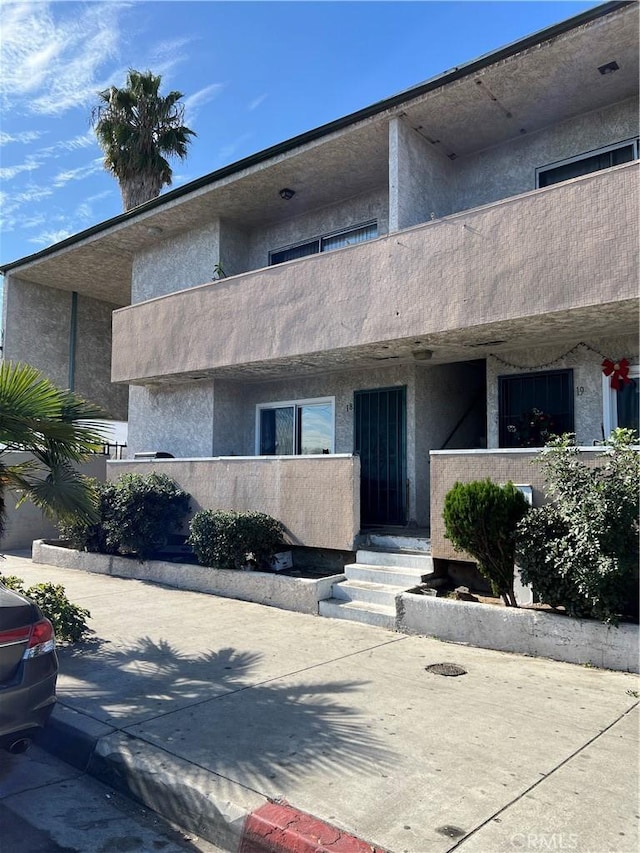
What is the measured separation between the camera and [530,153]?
32.9 ft

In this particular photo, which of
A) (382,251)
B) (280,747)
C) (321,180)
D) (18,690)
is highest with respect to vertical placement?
(321,180)

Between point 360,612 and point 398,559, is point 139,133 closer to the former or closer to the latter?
point 398,559

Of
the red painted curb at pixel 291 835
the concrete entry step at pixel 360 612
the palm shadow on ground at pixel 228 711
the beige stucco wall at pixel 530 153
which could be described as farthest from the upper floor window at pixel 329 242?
the red painted curb at pixel 291 835

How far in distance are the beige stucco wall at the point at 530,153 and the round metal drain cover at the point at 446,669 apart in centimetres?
731

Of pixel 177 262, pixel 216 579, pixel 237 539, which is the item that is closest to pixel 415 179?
pixel 237 539

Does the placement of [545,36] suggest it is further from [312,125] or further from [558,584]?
[558,584]

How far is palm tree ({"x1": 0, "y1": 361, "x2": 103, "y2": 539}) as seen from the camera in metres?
6.39

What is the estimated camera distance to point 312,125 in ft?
33.8

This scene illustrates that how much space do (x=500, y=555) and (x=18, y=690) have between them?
4.86 metres

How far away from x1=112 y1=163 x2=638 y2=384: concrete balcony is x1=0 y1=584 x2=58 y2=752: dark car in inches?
240

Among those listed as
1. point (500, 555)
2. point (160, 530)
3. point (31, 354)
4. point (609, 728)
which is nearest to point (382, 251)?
point (500, 555)

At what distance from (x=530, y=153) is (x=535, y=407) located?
3982mm

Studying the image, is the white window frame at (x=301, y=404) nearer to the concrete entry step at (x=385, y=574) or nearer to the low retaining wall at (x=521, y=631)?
the concrete entry step at (x=385, y=574)

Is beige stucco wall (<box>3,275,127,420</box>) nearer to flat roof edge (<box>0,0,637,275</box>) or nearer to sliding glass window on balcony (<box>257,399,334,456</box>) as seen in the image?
flat roof edge (<box>0,0,637,275</box>)
